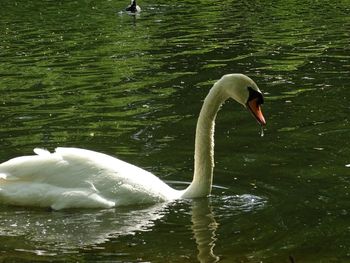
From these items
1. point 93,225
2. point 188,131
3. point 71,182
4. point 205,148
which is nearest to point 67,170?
point 71,182

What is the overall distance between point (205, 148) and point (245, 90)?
897 mm

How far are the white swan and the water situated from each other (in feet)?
0.47

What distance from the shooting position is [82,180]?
1033 centimetres

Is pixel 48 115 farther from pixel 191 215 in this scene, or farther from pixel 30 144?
pixel 191 215

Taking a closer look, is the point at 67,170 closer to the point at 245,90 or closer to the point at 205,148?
the point at 205,148

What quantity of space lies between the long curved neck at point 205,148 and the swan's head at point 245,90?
6.4 inches

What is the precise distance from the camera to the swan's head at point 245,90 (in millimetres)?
10602

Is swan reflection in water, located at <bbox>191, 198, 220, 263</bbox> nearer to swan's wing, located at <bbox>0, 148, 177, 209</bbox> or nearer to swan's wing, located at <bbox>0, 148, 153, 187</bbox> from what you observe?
swan's wing, located at <bbox>0, 148, 177, 209</bbox>

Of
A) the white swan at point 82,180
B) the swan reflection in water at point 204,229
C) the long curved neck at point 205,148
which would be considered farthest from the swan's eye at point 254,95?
the swan reflection in water at point 204,229

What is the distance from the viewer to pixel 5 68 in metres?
24.1

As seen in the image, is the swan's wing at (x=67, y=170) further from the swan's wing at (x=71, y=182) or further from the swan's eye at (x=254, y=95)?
the swan's eye at (x=254, y=95)

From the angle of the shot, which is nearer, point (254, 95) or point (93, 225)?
point (93, 225)

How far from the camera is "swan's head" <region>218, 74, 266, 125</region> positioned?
1060 centimetres

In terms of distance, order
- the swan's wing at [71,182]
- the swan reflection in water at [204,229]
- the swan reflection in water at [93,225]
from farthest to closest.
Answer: the swan's wing at [71,182]
the swan reflection in water at [93,225]
the swan reflection in water at [204,229]
